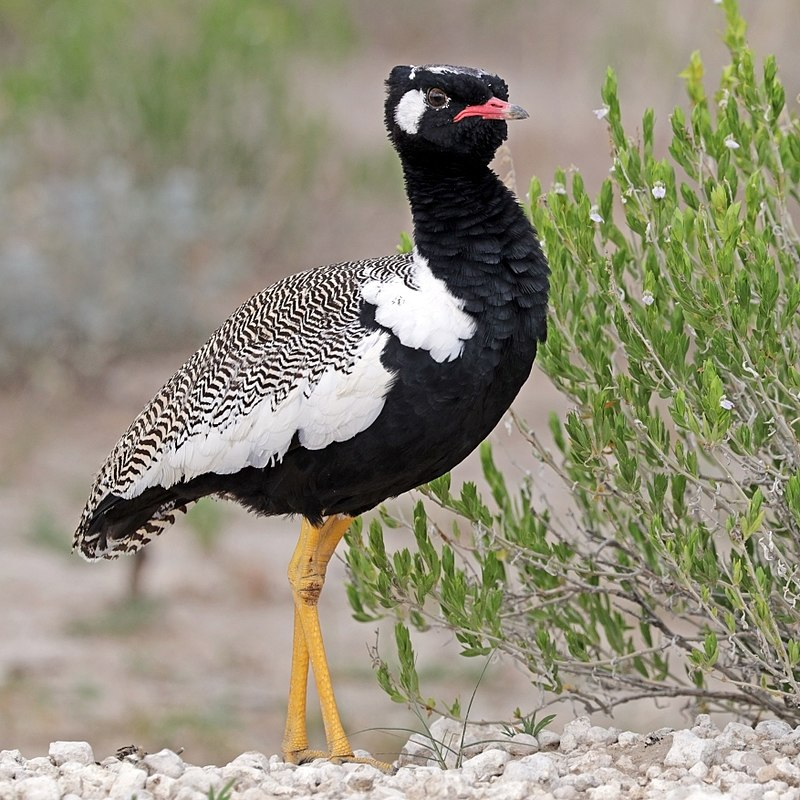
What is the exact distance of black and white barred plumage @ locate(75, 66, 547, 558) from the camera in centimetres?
321

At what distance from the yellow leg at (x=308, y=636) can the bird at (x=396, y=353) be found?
0.06 metres

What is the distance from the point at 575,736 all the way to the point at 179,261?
6226 millimetres

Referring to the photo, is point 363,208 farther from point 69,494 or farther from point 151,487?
point 151,487

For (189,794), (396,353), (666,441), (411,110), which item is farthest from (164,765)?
(411,110)

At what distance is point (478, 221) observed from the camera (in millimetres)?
3338

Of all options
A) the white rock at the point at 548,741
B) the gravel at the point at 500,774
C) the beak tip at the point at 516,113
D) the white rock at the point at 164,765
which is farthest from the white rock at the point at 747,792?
the beak tip at the point at 516,113

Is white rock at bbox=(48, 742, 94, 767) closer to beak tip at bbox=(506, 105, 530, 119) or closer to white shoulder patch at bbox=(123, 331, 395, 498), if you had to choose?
white shoulder patch at bbox=(123, 331, 395, 498)

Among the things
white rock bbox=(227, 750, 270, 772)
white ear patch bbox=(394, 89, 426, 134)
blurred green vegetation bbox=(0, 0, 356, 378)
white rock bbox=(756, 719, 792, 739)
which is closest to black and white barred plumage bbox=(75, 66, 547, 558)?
white ear patch bbox=(394, 89, 426, 134)

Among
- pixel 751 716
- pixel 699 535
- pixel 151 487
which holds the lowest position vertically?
pixel 751 716

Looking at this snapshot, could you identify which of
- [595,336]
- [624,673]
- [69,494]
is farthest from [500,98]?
[69,494]

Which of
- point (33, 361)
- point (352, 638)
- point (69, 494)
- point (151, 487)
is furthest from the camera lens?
point (33, 361)

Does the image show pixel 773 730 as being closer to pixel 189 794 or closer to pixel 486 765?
pixel 486 765

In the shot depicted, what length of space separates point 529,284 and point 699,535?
69cm

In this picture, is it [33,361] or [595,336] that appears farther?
[33,361]
